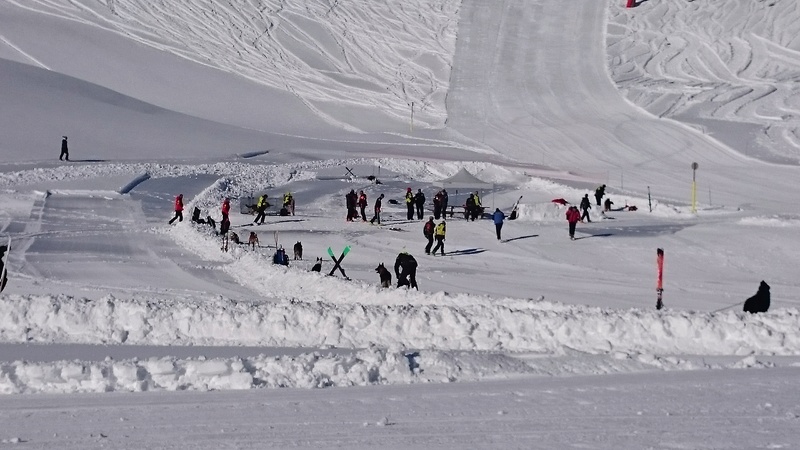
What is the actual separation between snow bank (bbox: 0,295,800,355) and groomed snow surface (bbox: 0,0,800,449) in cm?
4

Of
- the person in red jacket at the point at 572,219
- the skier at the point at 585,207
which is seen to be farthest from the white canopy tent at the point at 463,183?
the person in red jacket at the point at 572,219

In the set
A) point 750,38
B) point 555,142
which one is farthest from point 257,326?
point 750,38

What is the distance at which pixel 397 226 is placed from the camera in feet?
104

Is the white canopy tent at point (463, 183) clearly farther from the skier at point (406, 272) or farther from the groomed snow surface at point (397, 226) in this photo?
the skier at point (406, 272)

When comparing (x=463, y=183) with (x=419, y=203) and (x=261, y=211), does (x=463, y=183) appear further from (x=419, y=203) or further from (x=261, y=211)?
(x=261, y=211)

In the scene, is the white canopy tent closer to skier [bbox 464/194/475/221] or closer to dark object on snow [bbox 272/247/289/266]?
skier [bbox 464/194/475/221]

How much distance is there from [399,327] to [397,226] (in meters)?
18.0

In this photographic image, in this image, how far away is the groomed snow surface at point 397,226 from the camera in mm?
9828

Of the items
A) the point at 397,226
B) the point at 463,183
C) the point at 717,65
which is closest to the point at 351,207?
the point at 397,226

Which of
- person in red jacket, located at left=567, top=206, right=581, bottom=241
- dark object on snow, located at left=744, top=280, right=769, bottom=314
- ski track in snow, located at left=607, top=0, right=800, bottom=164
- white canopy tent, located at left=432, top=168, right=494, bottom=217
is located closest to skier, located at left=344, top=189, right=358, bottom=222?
white canopy tent, located at left=432, top=168, right=494, bottom=217

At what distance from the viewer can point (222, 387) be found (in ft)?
34.5

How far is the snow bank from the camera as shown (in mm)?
12922

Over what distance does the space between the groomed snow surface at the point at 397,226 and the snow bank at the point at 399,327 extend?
0.04 meters

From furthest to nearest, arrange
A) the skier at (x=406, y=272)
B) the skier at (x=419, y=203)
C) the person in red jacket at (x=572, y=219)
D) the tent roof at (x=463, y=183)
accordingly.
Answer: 1. the tent roof at (x=463, y=183)
2. the skier at (x=419, y=203)
3. the person in red jacket at (x=572, y=219)
4. the skier at (x=406, y=272)
